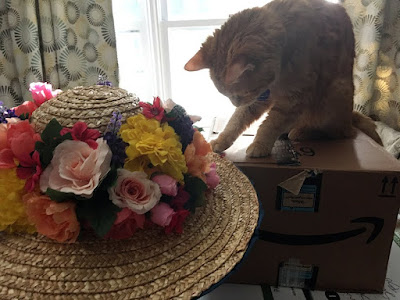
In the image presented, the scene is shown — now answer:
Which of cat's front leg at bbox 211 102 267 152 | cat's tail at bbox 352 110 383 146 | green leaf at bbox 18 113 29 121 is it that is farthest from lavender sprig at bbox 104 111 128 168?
cat's tail at bbox 352 110 383 146

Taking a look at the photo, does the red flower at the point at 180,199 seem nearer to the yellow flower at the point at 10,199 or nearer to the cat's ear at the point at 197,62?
the yellow flower at the point at 10,199

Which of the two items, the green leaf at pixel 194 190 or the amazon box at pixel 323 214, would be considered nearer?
the green leaf at pixel 194 190

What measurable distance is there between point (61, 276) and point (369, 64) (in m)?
1.45

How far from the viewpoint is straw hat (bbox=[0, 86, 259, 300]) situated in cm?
47

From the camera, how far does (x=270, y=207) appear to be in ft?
2.97

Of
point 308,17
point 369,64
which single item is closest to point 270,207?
point 308,17

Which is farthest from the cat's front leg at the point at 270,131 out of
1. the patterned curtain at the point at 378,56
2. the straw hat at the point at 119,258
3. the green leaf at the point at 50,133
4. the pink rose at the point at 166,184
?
the patterned curtain at the point at 378,56

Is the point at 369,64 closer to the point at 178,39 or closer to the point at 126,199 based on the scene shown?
the point at 178,39

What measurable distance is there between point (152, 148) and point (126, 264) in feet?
0.62

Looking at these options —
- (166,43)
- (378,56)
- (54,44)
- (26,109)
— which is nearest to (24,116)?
(26,109)

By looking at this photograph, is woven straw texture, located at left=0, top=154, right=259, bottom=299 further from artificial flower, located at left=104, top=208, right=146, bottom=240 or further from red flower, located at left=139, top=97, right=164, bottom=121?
red flower, located at left=139, top=97, right=164, bottom=121

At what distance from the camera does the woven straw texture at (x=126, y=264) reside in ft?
1.54

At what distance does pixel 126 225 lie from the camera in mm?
542

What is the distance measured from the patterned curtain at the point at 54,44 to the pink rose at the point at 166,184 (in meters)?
1.17
